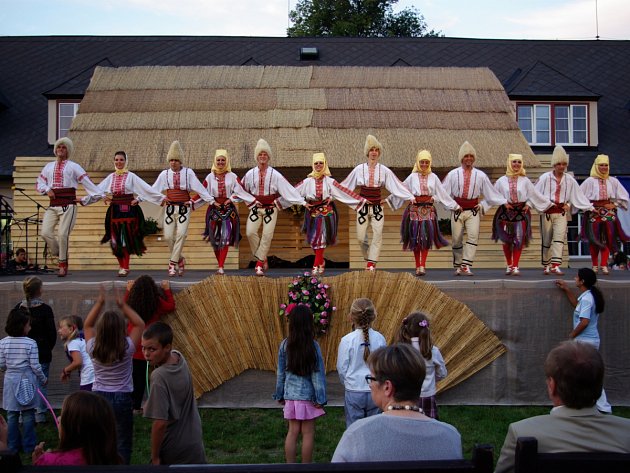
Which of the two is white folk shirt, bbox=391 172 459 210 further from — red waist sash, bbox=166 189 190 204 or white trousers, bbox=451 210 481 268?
red waist sash, bbox=166 189 190 204

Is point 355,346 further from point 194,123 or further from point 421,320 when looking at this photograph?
point 194,123

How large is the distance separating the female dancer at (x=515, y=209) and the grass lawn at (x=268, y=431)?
2.91 meters

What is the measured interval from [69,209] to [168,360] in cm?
671

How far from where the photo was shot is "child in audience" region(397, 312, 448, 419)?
589 centimetres

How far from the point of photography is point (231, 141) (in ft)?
53.2

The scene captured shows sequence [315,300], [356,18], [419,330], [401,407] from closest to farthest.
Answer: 1. [401,407]
2. [419,330]
3. [315,300]
4. [356,18]

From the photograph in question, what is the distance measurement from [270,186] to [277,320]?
9.31 feet

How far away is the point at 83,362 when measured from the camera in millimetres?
7301

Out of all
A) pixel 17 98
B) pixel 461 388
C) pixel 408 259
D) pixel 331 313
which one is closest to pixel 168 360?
pixel 331 313

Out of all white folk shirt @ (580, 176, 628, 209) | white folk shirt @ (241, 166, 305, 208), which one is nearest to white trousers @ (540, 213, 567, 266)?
white folk shirt @ (580, 176, 628, 209)

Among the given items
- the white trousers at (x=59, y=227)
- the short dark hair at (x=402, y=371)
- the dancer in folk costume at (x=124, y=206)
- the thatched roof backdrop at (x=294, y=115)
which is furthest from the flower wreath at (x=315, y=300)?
the thatched roof backdrop at (x=294, y=115)

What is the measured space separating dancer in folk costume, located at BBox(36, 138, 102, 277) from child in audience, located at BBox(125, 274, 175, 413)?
122 inches

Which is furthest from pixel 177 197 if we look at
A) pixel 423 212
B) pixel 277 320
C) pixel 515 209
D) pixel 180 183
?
pixel 515 209

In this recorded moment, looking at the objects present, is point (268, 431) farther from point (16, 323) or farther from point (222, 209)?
point (222, 209)
